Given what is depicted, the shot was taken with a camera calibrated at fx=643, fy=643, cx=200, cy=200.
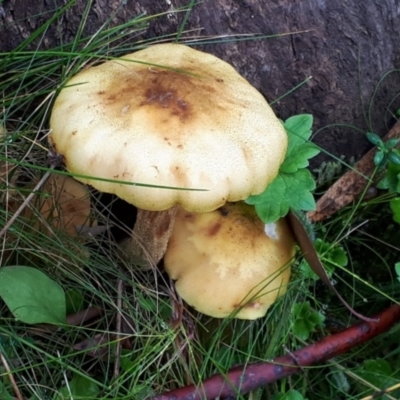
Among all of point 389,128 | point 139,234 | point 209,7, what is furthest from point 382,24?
point 139,234

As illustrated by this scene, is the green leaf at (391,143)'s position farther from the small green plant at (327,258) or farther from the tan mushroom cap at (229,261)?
the tan mushroom cap at (229,261)

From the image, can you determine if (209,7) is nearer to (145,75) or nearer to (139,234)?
(145,75)

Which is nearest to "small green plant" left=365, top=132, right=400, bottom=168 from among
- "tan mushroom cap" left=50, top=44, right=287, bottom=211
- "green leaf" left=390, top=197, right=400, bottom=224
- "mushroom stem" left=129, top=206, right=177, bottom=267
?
"green leaf" left=390, top=197, right=400, bottom=224

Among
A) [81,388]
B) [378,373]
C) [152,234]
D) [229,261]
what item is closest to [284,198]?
[229,261]

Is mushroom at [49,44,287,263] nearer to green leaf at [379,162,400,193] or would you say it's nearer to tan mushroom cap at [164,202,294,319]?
tan mushroom cap at [164,202,294,319]

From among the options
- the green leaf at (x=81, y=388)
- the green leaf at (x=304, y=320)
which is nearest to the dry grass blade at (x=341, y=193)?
the green leaf at (x=304, y=320)

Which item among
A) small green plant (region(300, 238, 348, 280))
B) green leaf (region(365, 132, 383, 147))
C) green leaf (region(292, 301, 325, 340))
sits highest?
green leaf (region(365, 132, 383, 147))

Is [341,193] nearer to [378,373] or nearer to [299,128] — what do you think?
[299,128]
